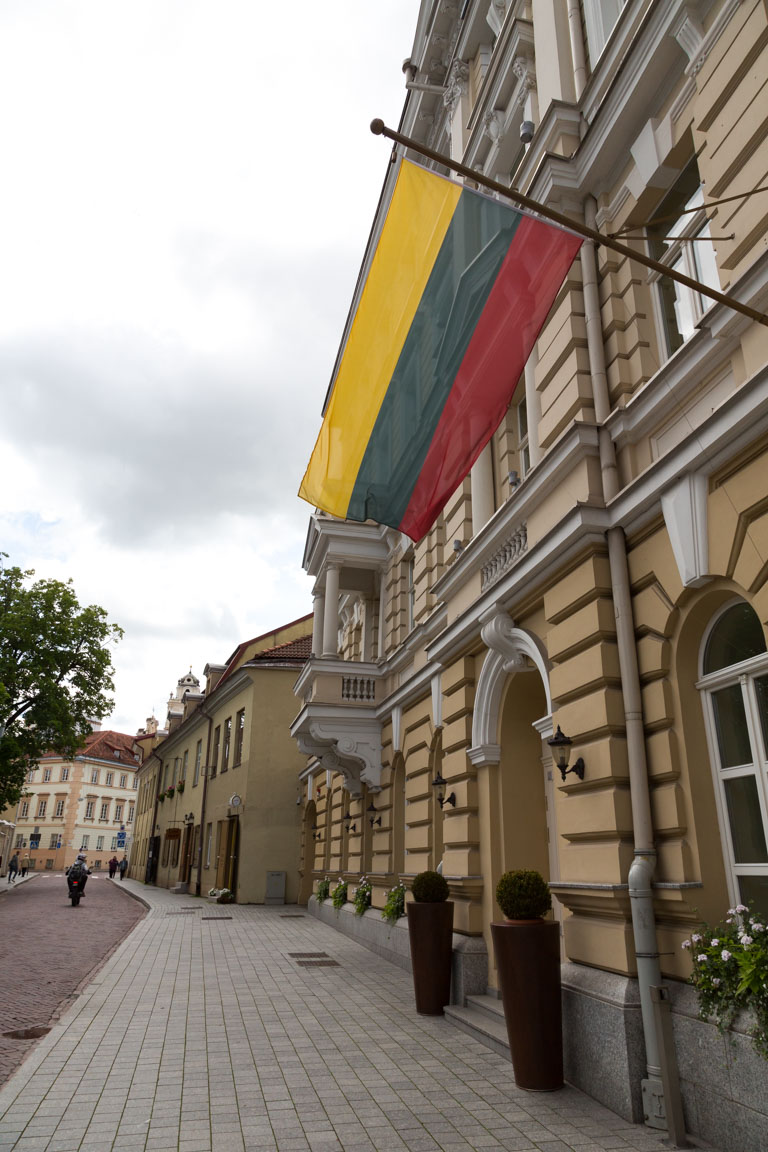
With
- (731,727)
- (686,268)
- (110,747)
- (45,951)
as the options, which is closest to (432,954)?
(731,727)

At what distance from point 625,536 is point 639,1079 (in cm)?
405

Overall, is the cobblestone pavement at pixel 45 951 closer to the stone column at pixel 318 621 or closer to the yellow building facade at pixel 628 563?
the yellow building facade at pixel 628 563

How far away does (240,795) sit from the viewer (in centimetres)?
2708

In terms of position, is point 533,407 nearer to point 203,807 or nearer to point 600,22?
point 600,22

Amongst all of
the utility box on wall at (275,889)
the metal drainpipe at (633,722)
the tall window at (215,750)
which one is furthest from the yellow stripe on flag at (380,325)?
the tall window at (215,750)

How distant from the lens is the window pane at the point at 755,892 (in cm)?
535

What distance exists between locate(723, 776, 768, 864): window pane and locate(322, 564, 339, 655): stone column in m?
12.0

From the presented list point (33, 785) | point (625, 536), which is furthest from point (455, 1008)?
point (33, 785)

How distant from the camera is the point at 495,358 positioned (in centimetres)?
636

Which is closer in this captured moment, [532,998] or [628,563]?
[532,998]

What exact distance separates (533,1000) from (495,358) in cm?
504

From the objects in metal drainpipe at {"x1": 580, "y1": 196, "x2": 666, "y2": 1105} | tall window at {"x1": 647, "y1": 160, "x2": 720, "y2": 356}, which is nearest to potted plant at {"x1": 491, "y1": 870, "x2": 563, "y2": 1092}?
metal drainpipe at {"x1": 580, "y1": 196, "x2": 666, "y2": 1105}

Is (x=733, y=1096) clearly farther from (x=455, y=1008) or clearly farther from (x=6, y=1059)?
(x=6, y=1059)

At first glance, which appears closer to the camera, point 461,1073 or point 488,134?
point 461,1073
